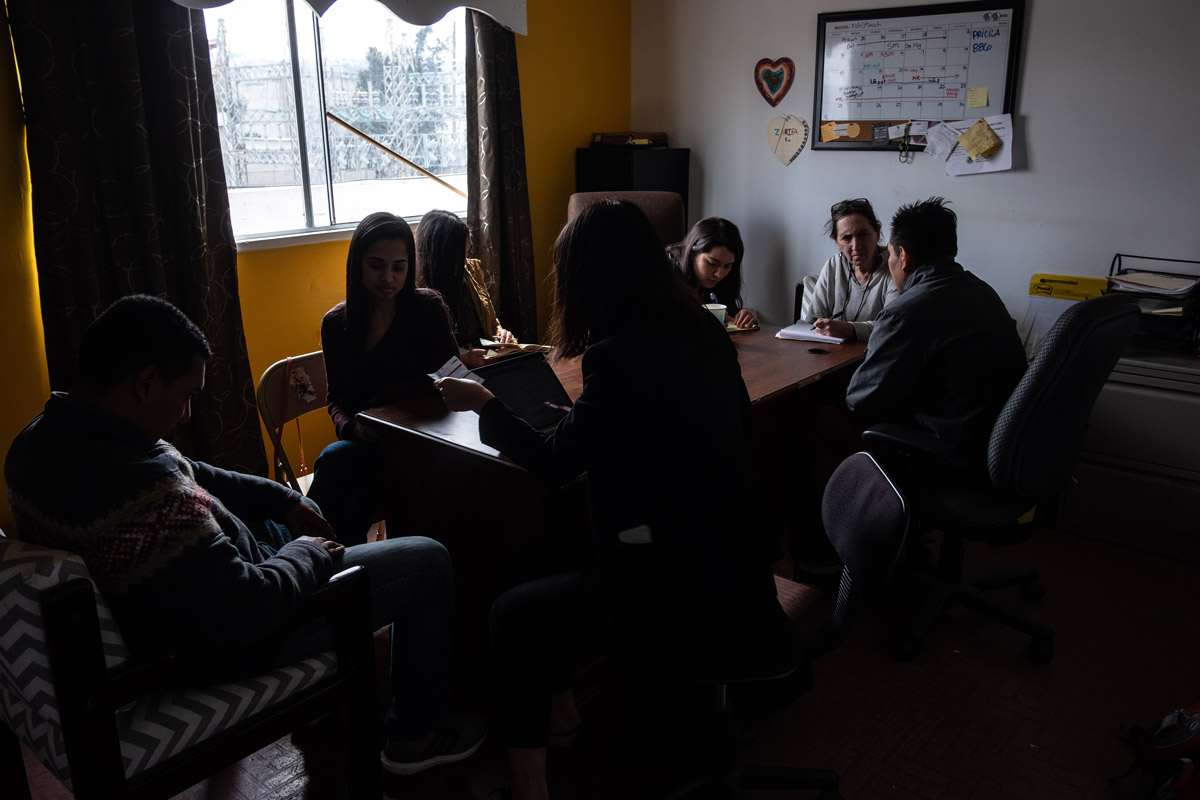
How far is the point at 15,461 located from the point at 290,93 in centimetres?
236

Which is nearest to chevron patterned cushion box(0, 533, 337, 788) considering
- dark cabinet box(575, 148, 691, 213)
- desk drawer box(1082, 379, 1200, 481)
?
desk drawer box(1082, 379, 1200, 481)

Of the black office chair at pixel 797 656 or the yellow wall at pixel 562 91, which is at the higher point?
the yellow wall at pixel 562 91

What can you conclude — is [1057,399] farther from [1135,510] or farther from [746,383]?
[1135,510]

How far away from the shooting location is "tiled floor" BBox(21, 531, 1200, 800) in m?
1.92

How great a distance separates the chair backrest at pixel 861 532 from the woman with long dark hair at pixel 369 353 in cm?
113

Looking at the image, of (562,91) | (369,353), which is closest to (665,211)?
(562,91)

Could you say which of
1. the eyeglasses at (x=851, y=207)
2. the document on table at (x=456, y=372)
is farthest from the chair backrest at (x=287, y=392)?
the eyeglasses at (x=851, y=207)

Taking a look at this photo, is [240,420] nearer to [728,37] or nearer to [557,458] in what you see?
[557,458]

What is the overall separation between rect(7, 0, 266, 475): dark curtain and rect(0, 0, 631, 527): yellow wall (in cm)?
10

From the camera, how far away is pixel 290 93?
3342 mm

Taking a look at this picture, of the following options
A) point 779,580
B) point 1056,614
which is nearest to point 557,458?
point 779,580

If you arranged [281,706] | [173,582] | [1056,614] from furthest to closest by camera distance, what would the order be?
[1056,614] < [281,706] < [173,582]

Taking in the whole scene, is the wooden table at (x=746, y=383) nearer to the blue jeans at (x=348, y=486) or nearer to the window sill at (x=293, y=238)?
the blue jeans at (x=348, y=486)

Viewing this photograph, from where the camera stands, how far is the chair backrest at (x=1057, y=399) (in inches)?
79.9
